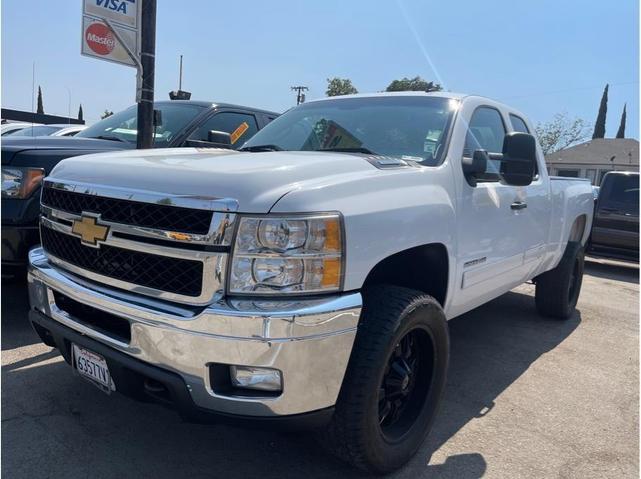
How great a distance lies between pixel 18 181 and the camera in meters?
3.91

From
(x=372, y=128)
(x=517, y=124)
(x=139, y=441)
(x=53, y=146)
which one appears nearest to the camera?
(x=139, y=441)

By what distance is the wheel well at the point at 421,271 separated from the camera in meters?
2.90

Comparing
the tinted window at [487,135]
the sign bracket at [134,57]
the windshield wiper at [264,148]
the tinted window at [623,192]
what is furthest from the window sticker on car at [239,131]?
the tinted window at [623,192]

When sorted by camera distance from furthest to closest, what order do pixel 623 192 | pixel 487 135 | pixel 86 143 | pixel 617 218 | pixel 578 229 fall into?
pixel 623 192
pixel 617 218
pixel 578 229
pixel 86 143
pixel 487 135

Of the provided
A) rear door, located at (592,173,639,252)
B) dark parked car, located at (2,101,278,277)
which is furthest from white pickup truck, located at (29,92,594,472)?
rear door, located at (592,173,639,252)

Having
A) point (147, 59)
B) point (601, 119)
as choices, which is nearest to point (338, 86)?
point (601, 119)

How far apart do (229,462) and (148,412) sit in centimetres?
70

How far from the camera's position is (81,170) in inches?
104

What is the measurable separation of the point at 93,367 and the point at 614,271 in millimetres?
10229

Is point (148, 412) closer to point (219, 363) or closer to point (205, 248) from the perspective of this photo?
point (219, 363)

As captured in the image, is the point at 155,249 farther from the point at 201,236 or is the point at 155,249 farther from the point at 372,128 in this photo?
the point at 372,128

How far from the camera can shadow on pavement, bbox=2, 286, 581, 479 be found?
256cm

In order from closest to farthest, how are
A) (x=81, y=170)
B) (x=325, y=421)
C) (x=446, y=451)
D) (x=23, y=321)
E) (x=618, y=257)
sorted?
(x=325, y=421) < (x=81, y=170) < (x=446, y=451) < (x=23, y=321) < (x=618, y=257)

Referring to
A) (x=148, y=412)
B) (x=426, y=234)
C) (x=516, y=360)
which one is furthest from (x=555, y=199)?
(x=148, y=412)
